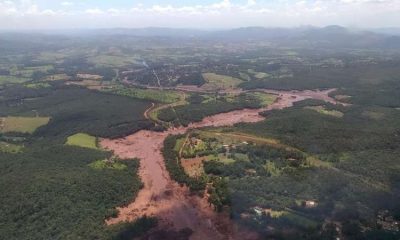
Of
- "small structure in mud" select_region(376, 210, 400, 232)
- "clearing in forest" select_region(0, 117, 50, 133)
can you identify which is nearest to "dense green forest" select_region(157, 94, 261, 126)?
"clearing in forest" select_region(0, 117, 50, 133)

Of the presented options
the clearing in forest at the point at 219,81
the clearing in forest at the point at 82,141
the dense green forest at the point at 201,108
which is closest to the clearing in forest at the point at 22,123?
the clearing in forest at the point at 82,141

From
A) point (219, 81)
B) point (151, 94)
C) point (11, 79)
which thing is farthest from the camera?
point (11, 79)

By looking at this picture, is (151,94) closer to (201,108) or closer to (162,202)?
(201,108)

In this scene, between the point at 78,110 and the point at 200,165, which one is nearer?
the point at 200,165

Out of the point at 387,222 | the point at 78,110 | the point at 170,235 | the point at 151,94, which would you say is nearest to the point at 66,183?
the point at 170,235

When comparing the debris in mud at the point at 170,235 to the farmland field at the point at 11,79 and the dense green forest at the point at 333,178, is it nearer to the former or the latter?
the dense green forest at the point at 333,178

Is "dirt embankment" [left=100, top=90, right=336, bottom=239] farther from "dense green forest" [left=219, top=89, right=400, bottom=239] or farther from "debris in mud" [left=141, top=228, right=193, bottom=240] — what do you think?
"dense green forest" [left=219, top=89, right=400, bottom=239]
